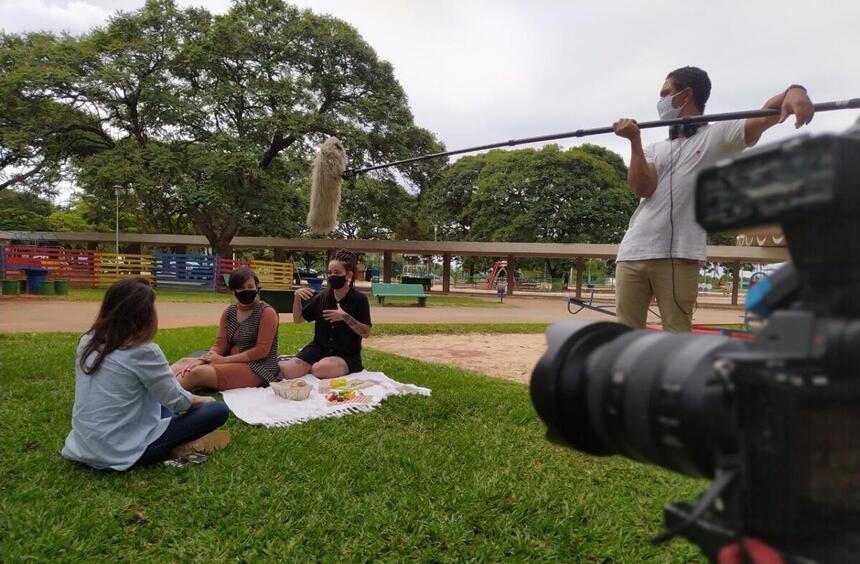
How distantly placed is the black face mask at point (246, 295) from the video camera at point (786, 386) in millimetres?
3766

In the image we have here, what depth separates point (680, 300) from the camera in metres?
2.53

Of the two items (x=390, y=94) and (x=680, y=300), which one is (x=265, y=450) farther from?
(x=390, y=94)

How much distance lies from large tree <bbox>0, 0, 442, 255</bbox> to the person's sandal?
14158 millimetres

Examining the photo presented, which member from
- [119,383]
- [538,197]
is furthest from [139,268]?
[119,383]

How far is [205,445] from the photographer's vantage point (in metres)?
2.92

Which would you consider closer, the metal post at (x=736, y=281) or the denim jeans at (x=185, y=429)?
the denim jeans at (x=185, y=429)

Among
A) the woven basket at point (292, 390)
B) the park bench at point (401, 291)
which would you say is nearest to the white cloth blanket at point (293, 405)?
the woven basket at point (292, 390)

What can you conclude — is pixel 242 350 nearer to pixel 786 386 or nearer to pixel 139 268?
pixel 786 386

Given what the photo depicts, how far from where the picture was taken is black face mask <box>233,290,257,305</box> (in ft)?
13.4

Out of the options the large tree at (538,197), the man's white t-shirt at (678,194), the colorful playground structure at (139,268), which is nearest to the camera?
the man's white t-shirt at (678,194)

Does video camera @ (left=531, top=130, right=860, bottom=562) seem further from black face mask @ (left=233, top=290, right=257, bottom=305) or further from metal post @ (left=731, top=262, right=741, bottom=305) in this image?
metal post @ (left=731, top=262, right=741, bottom=305)

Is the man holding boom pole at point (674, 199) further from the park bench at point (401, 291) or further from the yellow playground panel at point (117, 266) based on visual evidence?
the yellow playground panel at point (117, 266)

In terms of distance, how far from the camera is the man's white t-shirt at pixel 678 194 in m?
2.46

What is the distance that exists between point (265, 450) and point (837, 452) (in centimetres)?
280
